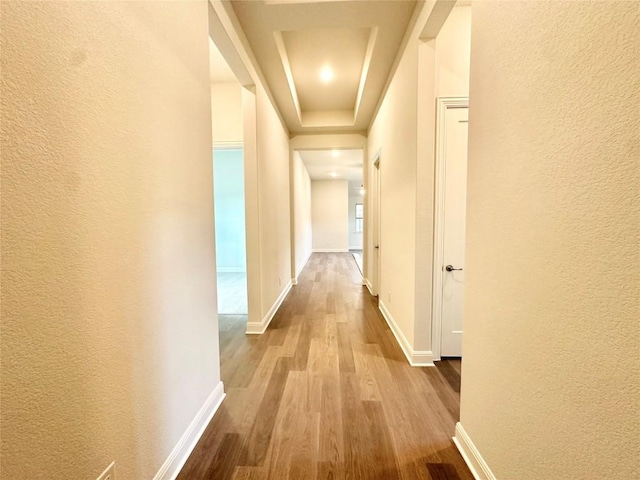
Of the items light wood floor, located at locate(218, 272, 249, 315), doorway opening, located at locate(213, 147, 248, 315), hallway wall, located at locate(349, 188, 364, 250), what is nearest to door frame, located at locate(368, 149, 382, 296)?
light wood floor, located at locate(218, 272, 249, 315)

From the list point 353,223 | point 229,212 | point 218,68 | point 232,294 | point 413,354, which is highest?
point 218,68

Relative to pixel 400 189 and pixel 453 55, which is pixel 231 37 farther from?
pixel 400 189

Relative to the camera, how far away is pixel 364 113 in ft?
13.4

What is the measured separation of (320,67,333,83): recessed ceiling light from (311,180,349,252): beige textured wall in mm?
6521

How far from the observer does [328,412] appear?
1713mm

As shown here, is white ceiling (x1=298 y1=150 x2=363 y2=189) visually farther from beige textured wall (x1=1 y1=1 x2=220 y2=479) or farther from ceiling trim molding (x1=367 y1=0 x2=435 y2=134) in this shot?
beige textured wall (x1=1 y1=1 x2=220 y2=479)

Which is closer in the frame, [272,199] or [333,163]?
[272,199]

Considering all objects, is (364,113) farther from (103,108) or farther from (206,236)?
(103,108)

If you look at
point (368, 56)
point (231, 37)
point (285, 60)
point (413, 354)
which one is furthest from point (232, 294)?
point (368, 56)

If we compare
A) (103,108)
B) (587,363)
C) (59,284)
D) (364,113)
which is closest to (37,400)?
(59,284)

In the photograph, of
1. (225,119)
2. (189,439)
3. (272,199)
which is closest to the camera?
(189,439)

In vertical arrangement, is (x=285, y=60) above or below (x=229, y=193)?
above

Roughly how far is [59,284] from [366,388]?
187 cm

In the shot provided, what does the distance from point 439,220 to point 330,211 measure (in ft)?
26.2
